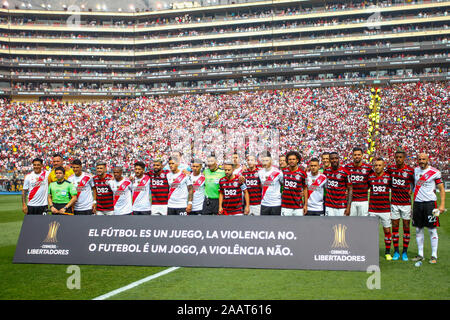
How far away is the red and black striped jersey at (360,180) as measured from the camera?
902 centimetres

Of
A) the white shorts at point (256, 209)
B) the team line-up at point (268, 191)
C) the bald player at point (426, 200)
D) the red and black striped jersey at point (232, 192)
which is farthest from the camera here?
the white shorts at point (256, 209)

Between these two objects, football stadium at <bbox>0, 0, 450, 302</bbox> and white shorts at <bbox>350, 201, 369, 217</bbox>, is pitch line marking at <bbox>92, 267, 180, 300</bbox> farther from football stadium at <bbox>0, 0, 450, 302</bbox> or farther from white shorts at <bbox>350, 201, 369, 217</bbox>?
white shorts at <bbox>350, 201, 369, 217</bbox>

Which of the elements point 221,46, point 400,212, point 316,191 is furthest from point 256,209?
point 221,46

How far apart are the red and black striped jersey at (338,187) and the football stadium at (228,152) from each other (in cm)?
5

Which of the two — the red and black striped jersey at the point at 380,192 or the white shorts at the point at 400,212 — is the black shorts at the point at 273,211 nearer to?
the red and black striped jersey at the point at 380,192

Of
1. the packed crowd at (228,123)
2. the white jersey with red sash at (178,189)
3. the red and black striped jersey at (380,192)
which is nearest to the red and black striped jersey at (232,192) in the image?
the white jersey with red sash at (178,189)

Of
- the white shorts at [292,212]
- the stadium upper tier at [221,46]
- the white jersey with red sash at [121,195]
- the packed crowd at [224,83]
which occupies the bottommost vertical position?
the white shorts at [292,212]

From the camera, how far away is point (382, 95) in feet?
145

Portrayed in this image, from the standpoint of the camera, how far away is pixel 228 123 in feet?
142

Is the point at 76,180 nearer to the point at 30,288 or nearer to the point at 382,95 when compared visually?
the point at 30,288

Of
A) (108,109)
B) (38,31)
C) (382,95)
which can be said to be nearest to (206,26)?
(108,109)

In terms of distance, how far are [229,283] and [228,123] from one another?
3696 centimetres

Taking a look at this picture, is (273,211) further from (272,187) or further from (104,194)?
(104,194)
